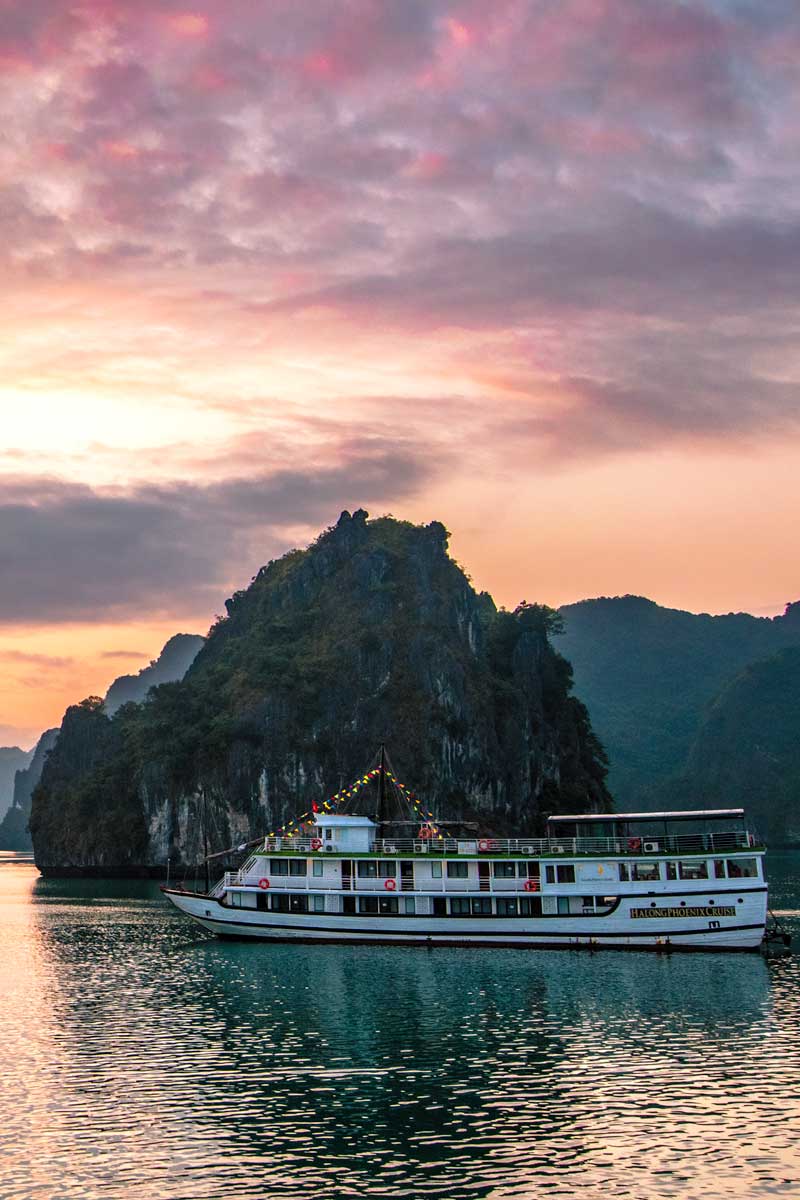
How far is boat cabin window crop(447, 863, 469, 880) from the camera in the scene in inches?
2420

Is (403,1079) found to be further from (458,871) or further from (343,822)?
(343,822)

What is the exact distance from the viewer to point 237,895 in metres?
64.4

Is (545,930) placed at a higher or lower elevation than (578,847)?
lower

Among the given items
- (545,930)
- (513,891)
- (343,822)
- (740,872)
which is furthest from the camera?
(343,822)

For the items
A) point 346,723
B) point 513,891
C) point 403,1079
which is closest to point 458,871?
point 513,891

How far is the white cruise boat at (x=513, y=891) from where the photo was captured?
58625 mm

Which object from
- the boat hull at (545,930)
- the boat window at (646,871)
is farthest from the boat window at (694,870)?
the boat window at (646,871)

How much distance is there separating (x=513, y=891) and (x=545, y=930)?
2.61 metres

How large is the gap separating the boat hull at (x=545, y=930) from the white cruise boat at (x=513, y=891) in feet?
0.18

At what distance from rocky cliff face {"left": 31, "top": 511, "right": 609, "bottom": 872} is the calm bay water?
329 feet

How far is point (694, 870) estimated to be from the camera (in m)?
Answer: 59.5

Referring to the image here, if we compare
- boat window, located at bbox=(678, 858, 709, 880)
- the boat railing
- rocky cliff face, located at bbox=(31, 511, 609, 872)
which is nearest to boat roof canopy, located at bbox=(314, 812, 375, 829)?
the boat railing

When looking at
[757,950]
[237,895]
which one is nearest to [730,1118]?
[757,950]

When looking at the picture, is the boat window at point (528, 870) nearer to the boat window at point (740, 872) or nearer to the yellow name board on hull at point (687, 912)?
the yellow name board on hull at point (687, 912)
